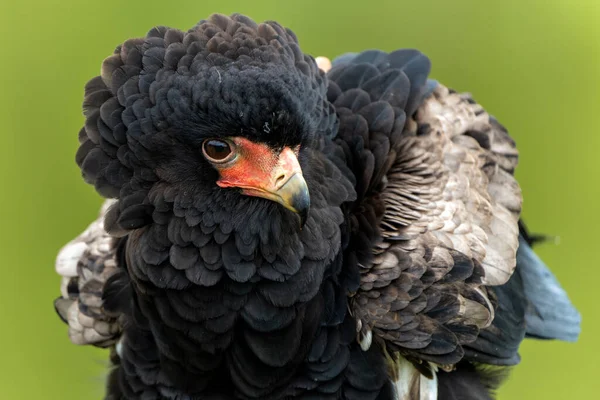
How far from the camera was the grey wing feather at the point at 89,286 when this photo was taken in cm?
428

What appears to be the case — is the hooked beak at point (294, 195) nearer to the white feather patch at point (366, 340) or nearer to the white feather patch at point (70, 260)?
the white feather patch at point (366, 340)

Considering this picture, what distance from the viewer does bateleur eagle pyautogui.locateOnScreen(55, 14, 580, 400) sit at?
10.8ft

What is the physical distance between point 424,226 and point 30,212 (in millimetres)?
4415

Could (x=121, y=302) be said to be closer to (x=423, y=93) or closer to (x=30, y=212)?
(x=423, y=93)

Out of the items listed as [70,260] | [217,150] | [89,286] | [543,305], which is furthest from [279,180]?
[543,305]

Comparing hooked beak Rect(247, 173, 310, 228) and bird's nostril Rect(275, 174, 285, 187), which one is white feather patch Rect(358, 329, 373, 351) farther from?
bird's nostril Rect(275, 174, 285, 187)

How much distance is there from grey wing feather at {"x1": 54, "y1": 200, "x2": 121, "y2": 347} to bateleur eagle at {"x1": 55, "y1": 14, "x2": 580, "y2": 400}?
0.01 metres

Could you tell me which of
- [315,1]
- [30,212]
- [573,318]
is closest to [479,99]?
[315,1]

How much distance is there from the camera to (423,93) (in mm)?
4402

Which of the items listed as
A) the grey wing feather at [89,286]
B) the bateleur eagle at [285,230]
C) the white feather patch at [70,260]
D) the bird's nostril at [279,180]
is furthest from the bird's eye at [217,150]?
the white feather patch at [70,260]

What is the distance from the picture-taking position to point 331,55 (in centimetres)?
751

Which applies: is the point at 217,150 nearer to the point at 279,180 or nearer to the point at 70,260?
the point at 279,180

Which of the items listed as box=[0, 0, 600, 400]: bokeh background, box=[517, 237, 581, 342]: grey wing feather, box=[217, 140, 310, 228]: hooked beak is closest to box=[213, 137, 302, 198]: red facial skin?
box=[217, 140, 310, 228]: hooked beak

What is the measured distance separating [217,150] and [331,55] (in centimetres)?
439
